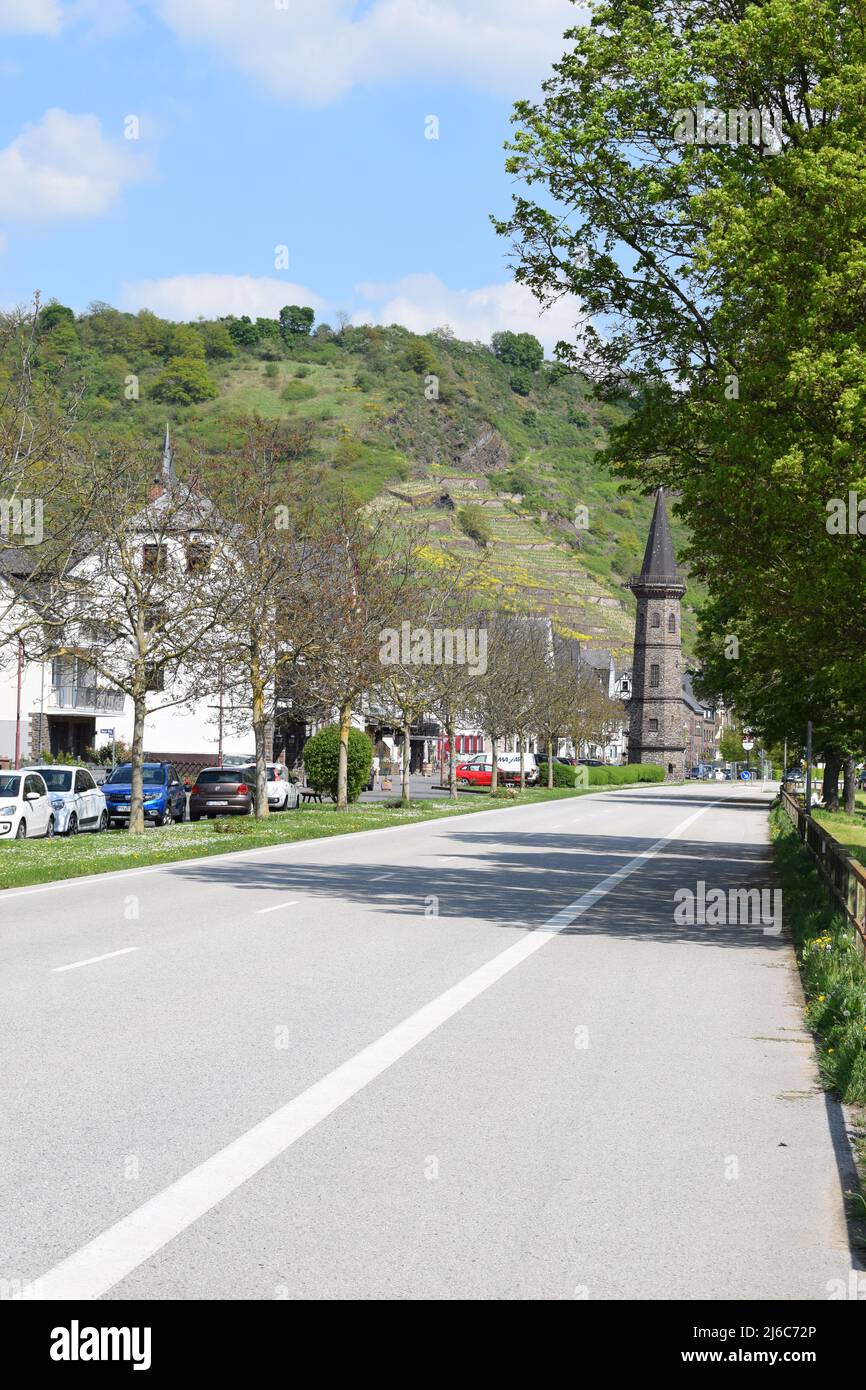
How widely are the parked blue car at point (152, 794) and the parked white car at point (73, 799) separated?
113 inches

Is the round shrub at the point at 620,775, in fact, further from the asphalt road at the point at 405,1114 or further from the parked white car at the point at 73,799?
the asphalt road at the point at 405,1114

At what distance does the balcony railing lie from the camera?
2458 inches

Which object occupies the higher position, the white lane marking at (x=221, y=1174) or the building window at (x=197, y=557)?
the building window at (x=197, y=557)

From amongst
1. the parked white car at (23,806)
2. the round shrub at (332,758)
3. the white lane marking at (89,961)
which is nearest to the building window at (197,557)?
the parked white car at (23,806)

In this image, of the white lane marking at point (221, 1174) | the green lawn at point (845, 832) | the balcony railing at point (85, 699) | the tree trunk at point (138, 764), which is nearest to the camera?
the white lane marking at point (221, 1174)

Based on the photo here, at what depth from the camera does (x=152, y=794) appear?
41.2 m

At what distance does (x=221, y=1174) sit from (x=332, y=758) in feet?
143

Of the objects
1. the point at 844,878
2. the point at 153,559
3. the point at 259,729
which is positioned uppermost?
the point at 153,559

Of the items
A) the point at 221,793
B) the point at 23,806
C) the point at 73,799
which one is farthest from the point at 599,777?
the point at 23,806

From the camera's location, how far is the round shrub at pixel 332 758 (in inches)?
1955

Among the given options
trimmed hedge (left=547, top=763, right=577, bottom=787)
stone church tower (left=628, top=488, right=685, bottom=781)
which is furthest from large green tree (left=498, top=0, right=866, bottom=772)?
stone church tower (left=628, top=488, right=685, bottom=781)

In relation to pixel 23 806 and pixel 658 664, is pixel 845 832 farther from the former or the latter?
pixel 658 664

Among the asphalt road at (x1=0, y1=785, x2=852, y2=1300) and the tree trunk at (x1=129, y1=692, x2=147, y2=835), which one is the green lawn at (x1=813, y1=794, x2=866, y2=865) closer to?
the asphalt road at (x1=0, y1=785, x2=852, y2=1300)
